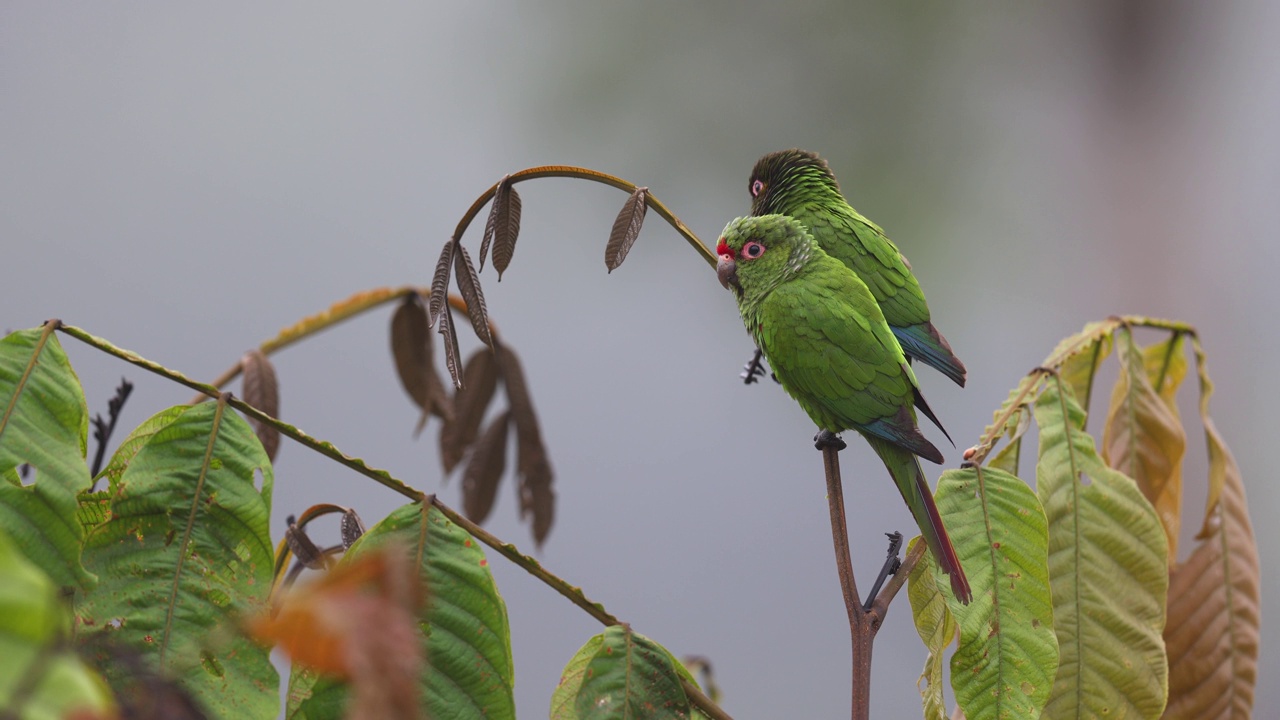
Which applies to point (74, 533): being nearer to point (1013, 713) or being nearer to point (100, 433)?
point (100, 433)

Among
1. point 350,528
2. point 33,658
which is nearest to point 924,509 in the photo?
point 350,528

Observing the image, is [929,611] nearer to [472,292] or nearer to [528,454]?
[472,292]

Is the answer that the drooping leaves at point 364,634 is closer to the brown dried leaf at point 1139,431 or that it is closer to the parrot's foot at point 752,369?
the parrot's foot at point 752,369

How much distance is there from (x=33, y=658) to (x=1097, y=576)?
1.58 feet

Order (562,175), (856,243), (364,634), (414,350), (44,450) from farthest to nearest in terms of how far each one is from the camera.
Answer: (414,350), (856,243), (562,175), (44,450), (364,634)

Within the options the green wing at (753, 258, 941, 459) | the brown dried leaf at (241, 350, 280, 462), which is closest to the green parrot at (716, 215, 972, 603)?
the green wing at (753, 258, 941, 459)

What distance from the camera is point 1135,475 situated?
2.03 ft

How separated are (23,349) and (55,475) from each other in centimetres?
6

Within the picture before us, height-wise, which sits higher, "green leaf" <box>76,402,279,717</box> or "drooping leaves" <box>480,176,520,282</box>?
"drooping leaves" <box>480,176,520,282</box>

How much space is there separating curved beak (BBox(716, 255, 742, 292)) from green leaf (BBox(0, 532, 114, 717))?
16.4 inches

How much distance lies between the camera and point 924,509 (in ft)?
1.45

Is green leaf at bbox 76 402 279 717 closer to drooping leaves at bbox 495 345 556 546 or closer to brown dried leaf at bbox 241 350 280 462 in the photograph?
brown dried leaf at bbox 241 350 280 462

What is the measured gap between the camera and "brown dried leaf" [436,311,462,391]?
16.2 inches

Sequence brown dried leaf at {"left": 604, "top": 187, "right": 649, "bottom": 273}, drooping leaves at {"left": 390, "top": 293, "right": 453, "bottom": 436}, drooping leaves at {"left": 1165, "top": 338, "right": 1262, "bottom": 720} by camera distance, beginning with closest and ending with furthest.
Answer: brown dried leaf at {"left": 604, "top": 187, "right": 649, "bottom": 273} < drooping leaves at {"left": 1165, "top": 338, "right": 1262, "bottom": 720} < drooping leaves at {"left": 390, "top": 293, "right": 453, "bottom": 436}
